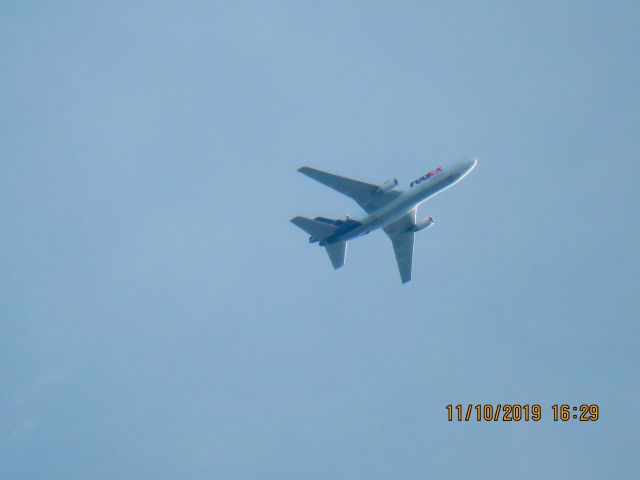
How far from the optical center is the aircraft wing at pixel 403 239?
230 ft

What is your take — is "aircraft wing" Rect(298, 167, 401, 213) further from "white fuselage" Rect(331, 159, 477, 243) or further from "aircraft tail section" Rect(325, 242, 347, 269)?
"aircraft tail section" Rect(325, 242, 347, 269)

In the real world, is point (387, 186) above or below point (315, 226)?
above

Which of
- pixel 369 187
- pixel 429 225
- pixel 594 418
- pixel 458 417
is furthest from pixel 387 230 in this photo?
pixel 594 418

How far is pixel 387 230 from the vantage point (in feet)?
232

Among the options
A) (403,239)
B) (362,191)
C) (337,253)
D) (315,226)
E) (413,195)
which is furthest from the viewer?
(403,239)

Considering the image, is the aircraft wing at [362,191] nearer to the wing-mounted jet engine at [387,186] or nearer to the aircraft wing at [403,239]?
the wing-mounted jet engine at [387,186]

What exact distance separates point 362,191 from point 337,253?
6.81m

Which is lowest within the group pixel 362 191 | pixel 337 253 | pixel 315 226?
pixel 337 253

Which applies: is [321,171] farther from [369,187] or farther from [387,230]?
[387,230]

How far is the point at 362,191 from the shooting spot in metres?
63.2

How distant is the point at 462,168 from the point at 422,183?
376 cm

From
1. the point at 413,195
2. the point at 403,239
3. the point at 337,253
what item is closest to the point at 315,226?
the point at 337,253

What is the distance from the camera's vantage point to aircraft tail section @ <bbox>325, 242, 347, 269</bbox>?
6538cm

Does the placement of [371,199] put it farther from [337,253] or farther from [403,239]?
[403,239]
